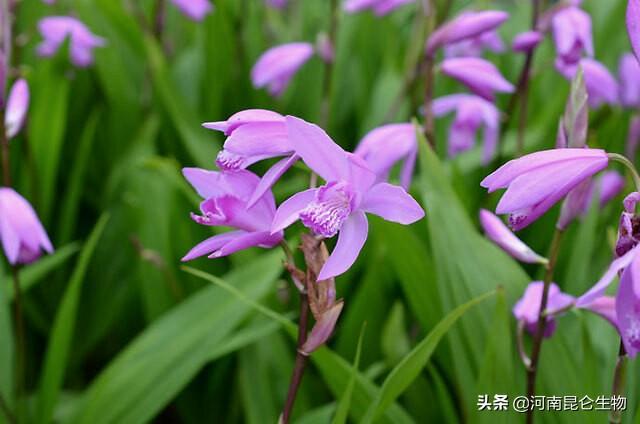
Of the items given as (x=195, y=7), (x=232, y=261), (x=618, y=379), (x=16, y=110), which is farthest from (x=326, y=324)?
(x=195, y=7)

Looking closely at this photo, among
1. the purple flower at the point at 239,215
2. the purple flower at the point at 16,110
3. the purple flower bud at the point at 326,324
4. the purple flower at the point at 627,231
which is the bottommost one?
the purple flower bud at the point at 326,324

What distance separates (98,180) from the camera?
1690mm

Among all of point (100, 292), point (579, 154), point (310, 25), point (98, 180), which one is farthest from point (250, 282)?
point (310, 25)

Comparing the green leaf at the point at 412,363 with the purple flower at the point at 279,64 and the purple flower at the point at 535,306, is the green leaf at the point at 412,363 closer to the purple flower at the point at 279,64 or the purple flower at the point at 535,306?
the purple flower at the point at 535,306

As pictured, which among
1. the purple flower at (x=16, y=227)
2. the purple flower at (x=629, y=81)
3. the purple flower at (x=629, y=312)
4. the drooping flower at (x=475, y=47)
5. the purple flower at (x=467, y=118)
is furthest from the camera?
the purple flower at (x=629, y=81)

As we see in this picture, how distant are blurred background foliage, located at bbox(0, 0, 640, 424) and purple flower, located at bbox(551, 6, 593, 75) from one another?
25 centimetres

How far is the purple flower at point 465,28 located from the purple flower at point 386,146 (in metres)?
0.14

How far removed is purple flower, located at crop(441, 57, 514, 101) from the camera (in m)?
1.11

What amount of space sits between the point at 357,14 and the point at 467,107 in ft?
2.28

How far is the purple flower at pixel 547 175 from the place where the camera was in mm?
578

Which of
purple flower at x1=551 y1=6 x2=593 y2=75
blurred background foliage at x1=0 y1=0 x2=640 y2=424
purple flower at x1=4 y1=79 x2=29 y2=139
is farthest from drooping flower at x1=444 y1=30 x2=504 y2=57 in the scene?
purple flower at x1=4 y1=79 x2=29 y2=139

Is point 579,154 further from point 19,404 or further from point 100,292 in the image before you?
point 100,292

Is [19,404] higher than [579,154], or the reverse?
[579,154]

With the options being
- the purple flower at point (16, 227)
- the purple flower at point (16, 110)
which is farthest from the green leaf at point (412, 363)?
the purple flower at point (16, 110)
